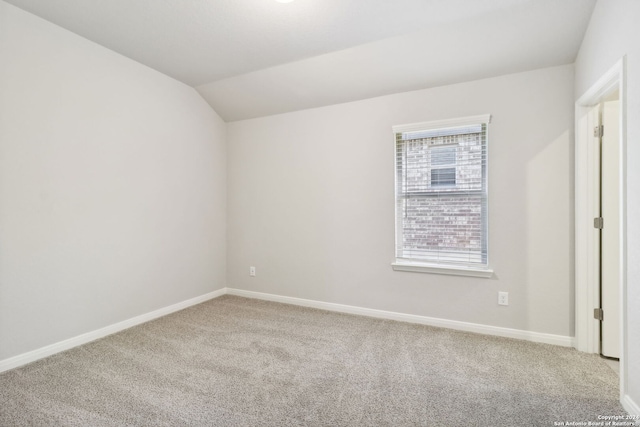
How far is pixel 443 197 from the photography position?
3096 millimetres

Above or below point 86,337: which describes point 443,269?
above

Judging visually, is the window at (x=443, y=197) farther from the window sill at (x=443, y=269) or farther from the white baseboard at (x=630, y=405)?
the white baseboard at (x=630, y=405)

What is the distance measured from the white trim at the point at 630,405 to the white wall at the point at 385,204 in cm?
92

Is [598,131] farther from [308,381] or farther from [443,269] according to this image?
[308,381]

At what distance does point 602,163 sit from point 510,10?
4.57ft

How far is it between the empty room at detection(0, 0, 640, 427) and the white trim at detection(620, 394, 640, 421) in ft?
0.07

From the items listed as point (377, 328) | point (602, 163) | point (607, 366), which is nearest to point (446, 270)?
point (377, 328)

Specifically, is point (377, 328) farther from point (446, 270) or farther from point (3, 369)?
point (3, 369)

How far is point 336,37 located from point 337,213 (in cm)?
180

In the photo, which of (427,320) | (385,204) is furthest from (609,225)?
(385,204)

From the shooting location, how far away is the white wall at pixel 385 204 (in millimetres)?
2680

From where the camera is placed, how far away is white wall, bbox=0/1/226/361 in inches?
90.9

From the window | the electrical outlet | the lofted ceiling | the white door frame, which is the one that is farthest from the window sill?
the lofted ceiling

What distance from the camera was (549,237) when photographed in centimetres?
269
